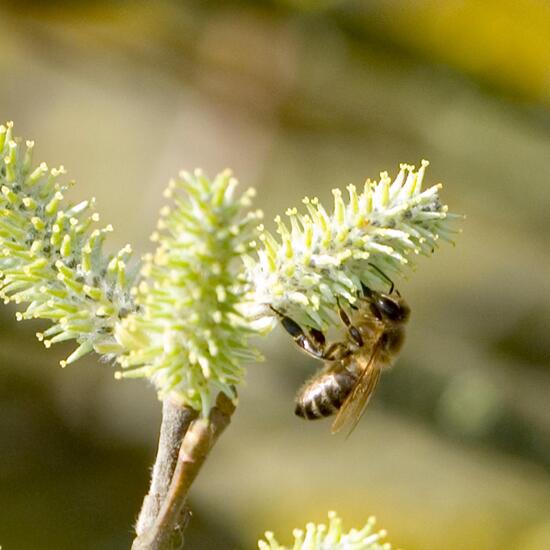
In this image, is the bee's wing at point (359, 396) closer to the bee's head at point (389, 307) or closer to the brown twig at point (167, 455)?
the bee's head at point (389, 307)

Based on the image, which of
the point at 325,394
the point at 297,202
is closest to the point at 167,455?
the point at 325,394

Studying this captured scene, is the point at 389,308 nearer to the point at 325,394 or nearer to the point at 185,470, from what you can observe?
the point at 325,394

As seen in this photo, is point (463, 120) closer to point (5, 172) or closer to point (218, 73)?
point (218, 73)

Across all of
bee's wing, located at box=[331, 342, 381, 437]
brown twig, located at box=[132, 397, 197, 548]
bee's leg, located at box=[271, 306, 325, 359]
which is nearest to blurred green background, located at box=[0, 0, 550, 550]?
bee's wing, located at box=[331, 342, 381, 437]

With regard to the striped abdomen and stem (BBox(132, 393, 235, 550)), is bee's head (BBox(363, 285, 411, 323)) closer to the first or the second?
the striped abdomen

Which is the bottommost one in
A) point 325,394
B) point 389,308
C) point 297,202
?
point 325,394

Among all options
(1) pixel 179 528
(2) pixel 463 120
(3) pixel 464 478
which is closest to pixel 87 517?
(3) pixel 464 478
